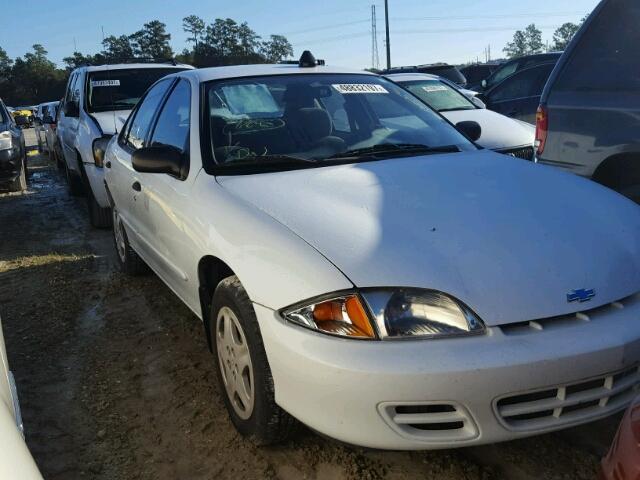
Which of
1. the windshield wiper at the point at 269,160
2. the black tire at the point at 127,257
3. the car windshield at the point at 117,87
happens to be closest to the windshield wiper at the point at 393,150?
the windshield wiper at the point at 269,160

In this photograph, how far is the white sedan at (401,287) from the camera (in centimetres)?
203

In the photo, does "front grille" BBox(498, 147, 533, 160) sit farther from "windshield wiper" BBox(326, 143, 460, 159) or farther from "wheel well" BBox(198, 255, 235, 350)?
"wheel well" BBox(198, 255, 235, 350)

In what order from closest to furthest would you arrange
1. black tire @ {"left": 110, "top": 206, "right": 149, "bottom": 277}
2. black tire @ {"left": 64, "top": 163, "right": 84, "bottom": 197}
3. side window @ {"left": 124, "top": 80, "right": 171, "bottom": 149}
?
side window @ {"left": 124, "top": 80, "right": 171, "bottom": 149}, black tire @ {"left": 110, "top": 206, "right": 149, "bottom": 277}, black tire @ {"left": 64, "top": 163, "right": 84, "bottom": 197}

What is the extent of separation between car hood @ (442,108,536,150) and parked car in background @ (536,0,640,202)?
86.6 inches

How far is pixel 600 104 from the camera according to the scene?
3.72 metres

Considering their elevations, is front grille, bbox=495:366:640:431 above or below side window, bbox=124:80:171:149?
below

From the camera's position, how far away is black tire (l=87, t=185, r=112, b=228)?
23.1 feet

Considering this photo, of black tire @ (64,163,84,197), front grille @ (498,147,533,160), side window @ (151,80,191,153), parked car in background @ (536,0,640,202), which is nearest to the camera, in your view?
side window @ (151,80,191,153)

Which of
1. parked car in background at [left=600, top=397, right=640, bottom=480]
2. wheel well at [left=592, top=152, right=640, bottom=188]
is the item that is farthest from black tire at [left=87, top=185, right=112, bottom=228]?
parked car in background at [left=600, top=397, right=640, bottom=480]

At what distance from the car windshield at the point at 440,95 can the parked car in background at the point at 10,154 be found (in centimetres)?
586

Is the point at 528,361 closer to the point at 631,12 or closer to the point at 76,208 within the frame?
the point at 631,12

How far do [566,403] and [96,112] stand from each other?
7.03 metres

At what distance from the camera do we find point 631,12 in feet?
12.3

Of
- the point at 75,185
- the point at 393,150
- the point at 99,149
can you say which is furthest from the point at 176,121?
the point at 75,185
